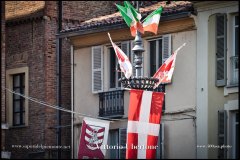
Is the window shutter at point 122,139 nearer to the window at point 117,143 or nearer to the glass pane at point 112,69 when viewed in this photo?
the window at point 117,143

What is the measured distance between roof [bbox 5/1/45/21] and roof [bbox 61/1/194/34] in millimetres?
1548

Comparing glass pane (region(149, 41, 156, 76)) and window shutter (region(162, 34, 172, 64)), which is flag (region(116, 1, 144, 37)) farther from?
glass pane (region(149, 41, 156, 76))

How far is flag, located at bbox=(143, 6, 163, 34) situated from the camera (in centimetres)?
3478

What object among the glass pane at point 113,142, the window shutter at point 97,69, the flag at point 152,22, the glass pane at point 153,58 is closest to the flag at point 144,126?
the flag at point 152,22

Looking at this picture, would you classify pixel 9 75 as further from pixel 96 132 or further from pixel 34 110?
pixel 96 132

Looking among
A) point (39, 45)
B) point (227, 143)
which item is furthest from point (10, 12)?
point (227, 143)

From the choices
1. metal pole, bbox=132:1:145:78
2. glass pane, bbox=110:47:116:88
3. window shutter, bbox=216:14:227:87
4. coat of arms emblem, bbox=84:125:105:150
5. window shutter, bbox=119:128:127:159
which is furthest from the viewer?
glass pane, bbox=110:47:116:88

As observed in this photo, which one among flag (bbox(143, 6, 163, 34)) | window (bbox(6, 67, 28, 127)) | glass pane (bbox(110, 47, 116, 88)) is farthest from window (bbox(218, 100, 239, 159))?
window (bbox(6, 67, 28, 127))

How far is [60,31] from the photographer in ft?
134

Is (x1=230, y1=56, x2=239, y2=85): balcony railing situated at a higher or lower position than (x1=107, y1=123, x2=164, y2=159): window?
→ higher

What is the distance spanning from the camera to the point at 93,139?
122ft

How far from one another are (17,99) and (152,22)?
8.99m

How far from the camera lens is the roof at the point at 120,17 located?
3688 centimetres

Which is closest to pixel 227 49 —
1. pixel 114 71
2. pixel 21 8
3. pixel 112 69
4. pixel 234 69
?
pixel 234 69
